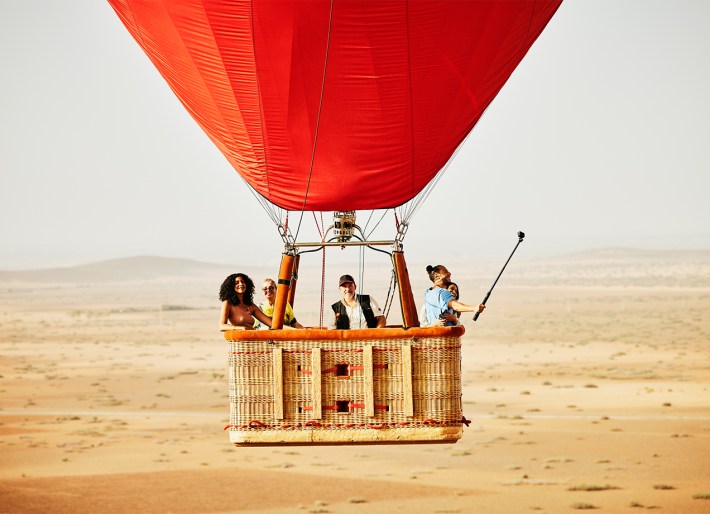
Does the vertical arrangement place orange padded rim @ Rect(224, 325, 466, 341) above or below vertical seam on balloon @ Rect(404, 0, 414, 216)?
below

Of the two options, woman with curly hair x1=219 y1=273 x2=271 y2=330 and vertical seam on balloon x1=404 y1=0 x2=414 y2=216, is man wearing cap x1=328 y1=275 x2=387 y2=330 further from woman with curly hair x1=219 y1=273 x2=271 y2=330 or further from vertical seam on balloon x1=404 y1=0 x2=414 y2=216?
vertical seam on balloon x1=404 y1=0 x2=414 y2=216

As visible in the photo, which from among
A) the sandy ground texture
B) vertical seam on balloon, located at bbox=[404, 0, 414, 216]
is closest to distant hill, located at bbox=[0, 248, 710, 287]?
the sandy ground texture

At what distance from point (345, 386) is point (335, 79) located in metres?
2.68

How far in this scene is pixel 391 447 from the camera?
46406 millimetres

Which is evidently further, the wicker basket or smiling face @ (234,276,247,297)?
smiling face @ (234,276,247,297)

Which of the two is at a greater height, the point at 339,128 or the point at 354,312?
the point at 339,128

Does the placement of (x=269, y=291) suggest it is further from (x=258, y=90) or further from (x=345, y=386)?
(x=258, y=90)

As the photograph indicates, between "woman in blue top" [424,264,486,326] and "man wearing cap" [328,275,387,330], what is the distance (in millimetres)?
424

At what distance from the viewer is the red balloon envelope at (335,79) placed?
529 inches

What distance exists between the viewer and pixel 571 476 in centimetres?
4175

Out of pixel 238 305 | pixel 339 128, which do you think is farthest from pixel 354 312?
pixel 339 128

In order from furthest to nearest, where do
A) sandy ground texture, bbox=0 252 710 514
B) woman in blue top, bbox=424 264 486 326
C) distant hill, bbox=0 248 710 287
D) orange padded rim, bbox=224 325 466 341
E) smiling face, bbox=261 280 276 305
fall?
distant hill, bbox=0 248 710 287 < sandy ground texture, bbox=0 252 710 514 < smiling face, bbox=261 280 276 305 < woman in blue top, bbox=424 264 486 326 < orange padded rim, bbox=224 325 466 341

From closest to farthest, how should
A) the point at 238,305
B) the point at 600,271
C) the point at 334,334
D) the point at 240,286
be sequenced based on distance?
the point at 334,334
the point at 240,286
the point at 238,305
the point at 600,271

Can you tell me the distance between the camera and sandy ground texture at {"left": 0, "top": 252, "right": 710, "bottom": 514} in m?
39.5
